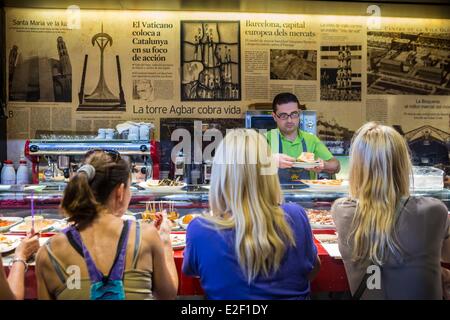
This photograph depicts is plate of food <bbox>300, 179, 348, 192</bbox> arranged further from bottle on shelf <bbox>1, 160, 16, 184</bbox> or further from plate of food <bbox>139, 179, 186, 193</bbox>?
bottle on shelf <bbox>1, 160, 16, 184</bbox>

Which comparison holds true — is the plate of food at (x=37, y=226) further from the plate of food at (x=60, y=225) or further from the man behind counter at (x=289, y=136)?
the man behind counter at (x=289, y=136)

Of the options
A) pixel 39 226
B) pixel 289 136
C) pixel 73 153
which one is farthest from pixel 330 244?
pixel 73 153

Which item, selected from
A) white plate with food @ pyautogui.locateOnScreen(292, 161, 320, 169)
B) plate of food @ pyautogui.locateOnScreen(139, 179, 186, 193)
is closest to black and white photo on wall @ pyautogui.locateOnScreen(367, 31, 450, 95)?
white plate with food @ pyautogui.locateOnScreen(292, 161, 320, 169)

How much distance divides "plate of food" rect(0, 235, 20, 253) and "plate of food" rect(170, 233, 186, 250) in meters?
0.70

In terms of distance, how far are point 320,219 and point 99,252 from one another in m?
1.36

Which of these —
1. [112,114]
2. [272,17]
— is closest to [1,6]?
[112,114]

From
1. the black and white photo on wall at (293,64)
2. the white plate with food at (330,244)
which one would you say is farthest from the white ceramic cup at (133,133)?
the white plate with food at (330,244)

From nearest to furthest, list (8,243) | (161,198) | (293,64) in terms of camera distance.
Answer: (8,243) → (161,198) → (293,64)

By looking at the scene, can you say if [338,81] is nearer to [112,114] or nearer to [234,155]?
[112,114]

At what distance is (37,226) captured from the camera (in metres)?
2.44

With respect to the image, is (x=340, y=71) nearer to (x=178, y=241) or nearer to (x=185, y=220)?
(x=185, y=220)

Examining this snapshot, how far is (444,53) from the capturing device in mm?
5512

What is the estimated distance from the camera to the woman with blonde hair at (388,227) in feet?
5.67

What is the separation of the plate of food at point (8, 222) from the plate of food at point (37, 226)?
1.1 inches
